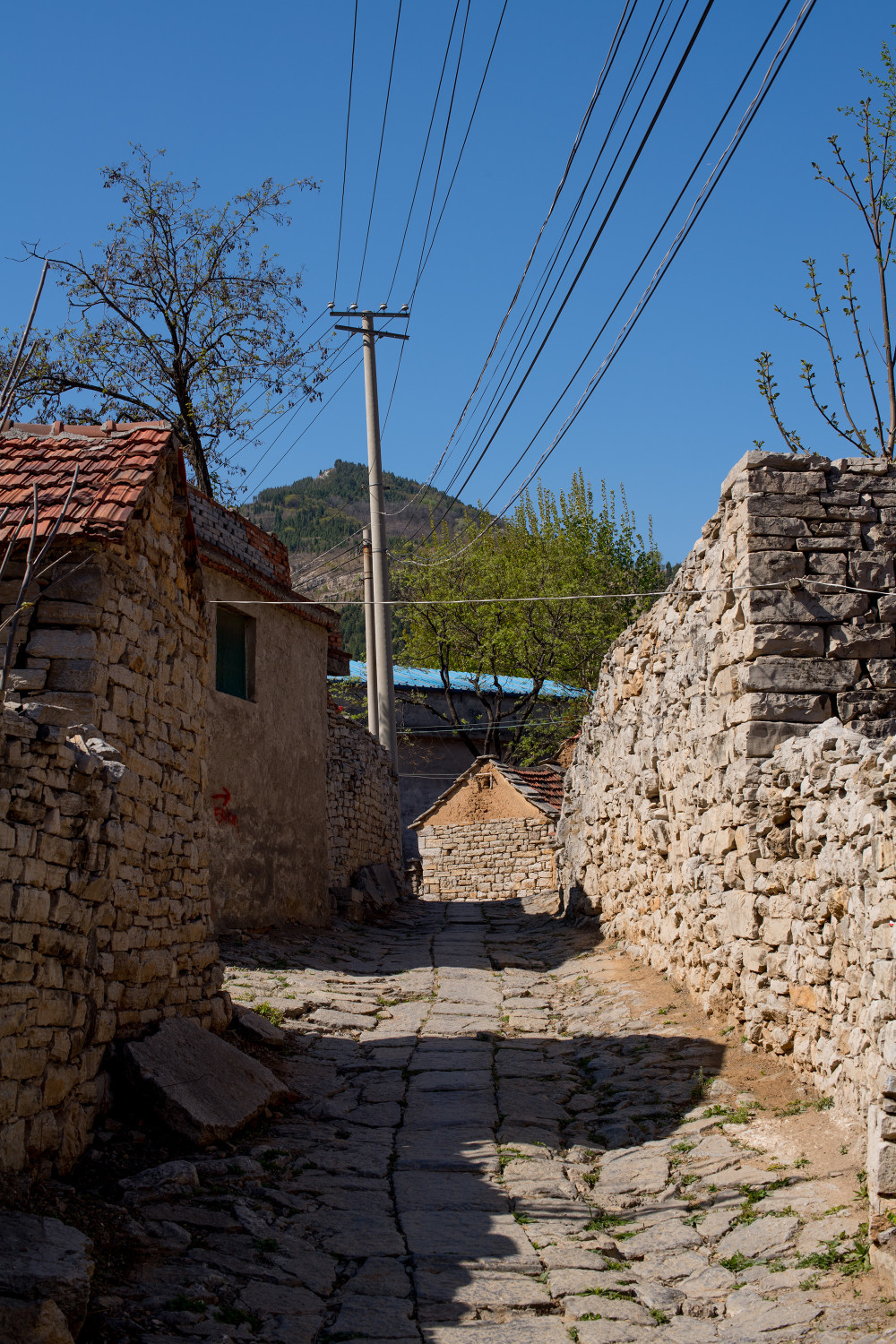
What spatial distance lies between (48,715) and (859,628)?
4.79 m

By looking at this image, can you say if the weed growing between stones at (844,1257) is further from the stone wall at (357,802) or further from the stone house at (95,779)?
the stone wall at (357,802)

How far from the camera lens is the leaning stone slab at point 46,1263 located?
316cm

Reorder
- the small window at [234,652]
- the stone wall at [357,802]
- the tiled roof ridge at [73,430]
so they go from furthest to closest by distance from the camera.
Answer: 1. the stone wall at [357,802]
2. the small window at [234,652]
3. the tiled roof ridge at [73,430]

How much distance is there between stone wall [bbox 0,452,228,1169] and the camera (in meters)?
4.35

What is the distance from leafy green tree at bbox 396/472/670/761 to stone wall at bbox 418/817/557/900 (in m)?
6.32

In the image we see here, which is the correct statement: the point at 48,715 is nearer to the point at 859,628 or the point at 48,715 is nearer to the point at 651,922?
the point at 859,628

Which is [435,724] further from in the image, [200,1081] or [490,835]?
Answer: [200,1081]

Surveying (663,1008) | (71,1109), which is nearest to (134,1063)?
(71,1109)

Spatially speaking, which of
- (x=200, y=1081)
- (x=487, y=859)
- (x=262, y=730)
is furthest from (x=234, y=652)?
(x=487, y=859)

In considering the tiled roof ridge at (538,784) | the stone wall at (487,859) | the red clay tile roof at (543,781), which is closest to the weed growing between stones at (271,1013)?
the stone wall at (487,859)

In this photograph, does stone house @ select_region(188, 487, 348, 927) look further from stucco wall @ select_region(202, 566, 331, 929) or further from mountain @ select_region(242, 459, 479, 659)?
mountain @ select_region(242, 459, 479, 659)

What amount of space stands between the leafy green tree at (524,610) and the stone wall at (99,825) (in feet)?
68.4

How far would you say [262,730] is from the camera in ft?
39.7

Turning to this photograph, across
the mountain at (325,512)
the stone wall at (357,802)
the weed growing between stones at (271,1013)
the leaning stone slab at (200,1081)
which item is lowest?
the weed growing between stones at (271,1013)
